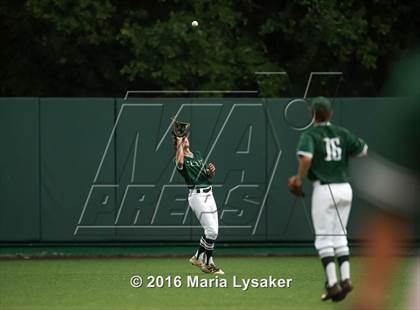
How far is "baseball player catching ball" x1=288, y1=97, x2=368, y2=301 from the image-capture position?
11.7m

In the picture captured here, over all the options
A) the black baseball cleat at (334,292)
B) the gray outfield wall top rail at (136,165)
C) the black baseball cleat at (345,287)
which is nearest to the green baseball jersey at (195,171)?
the gray outfield wall top rail at (136,165)

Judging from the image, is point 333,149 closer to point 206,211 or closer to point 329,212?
point 329,212

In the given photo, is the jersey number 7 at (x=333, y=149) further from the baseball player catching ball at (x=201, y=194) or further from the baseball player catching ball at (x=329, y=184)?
the baseball player catching ball at (x=201, y=194)

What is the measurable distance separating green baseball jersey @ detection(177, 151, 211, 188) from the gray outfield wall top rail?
4034mm

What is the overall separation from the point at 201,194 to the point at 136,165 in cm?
428

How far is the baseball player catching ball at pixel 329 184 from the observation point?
1170 cm

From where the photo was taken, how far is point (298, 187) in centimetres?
1159

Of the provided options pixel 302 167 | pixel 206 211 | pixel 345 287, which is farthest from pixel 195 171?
pixel 345 287

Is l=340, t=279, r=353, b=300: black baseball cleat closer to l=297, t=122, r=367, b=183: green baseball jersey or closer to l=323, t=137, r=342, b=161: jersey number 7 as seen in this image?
l=297, t=122, r=367, b=183: green baseball jersey

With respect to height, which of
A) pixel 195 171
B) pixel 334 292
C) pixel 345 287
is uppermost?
pixel 345 287

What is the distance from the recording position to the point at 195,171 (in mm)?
16281

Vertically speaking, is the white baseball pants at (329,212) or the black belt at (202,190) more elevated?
the white baseball pants at (329,212)

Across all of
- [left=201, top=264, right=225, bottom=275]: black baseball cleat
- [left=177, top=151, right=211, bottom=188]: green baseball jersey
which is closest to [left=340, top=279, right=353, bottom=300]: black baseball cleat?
[left=201, top=264, right=225, bottom=275]: black baseball cleat

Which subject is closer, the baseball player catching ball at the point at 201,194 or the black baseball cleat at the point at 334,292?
the black baseball cleat at the point at 334,292
